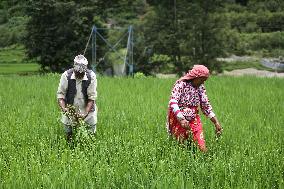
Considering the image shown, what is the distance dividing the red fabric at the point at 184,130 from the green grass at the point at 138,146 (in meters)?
0.13

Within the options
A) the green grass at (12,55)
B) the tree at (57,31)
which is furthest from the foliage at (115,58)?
the green grass at (12,55)

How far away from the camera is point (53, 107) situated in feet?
27.7

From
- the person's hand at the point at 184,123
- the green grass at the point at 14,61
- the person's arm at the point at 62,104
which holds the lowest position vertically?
the green grass at the point at 14,61

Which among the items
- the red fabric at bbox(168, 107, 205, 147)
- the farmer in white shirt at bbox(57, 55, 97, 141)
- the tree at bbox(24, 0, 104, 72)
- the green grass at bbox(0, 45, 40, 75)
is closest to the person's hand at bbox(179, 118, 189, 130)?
the red fabric at bbox(168, 107, 205, 147)

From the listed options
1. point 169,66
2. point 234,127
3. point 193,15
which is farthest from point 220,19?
point 234,127

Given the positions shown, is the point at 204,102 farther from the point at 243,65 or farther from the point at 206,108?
the point at 243,65

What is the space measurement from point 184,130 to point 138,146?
1.68ft

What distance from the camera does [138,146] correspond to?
15.0 ft

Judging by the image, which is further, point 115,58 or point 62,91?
point 115,58

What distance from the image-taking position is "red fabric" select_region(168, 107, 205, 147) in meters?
4.71

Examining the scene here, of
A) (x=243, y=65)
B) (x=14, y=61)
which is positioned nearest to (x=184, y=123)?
(x=243, y=65)

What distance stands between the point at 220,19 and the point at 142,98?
12.6m

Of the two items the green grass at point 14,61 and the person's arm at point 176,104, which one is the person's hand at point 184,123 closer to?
the person's arm at point 176,104

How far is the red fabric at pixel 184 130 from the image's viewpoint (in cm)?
471
